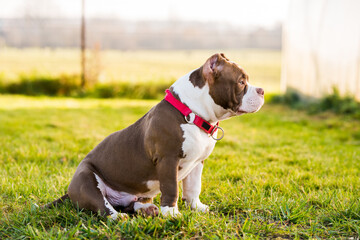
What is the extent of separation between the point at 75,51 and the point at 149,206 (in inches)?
493

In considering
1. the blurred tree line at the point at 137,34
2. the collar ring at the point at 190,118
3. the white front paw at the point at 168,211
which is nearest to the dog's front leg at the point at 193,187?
the white front paw at the point at 168,211

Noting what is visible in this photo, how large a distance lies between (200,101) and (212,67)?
22 centimetres

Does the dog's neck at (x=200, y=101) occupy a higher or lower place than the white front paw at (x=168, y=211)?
higher

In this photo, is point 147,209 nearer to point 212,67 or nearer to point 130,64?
point 212,67

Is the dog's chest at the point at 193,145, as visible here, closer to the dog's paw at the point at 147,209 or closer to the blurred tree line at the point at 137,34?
the dog's paw at the point at 147,209

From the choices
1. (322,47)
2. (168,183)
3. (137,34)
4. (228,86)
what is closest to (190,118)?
(228,86)

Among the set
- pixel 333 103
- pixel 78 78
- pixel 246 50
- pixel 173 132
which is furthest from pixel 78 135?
pixel 246 50

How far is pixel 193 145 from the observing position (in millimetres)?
2350

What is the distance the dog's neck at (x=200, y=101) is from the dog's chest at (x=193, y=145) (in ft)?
0.38

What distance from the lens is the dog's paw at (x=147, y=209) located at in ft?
7.77

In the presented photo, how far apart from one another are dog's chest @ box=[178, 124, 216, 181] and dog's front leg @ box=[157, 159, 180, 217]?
0.30 feet

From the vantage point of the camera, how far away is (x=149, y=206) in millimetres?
2434

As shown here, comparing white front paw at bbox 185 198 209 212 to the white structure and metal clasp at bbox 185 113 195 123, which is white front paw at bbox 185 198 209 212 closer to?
metal clasp at bbox 185 113 195 123

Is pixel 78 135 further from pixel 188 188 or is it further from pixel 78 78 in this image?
pixel 78 78
